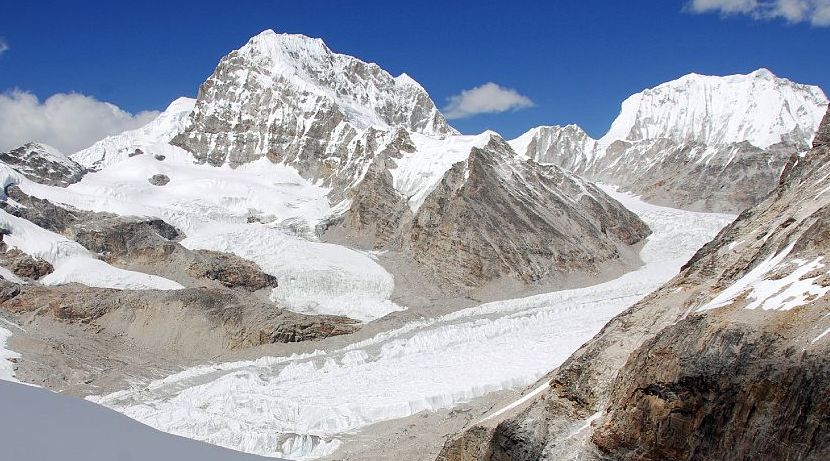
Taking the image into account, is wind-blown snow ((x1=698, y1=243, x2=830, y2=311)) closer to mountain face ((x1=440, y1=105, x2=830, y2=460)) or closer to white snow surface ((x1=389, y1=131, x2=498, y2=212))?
mountain face ((x1=440, y1=105, x2=830, y2=460))

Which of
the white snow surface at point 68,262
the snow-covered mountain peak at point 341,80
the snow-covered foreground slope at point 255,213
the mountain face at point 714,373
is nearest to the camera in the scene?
the mountain face at point 714,373

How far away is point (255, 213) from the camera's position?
3819 inches

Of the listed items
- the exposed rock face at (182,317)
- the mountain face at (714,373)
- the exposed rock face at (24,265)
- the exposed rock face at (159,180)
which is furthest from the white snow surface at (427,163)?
the mountain face at (714,373)

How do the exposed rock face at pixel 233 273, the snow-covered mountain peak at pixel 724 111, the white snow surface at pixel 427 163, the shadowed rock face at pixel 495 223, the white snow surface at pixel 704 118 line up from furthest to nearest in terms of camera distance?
the snow-covered mountain peak at pixel 724 111 < the white snow surface at pixel 704 118 < the white snow surface at pixel 427 163 < the shadowed rock face at pixel 495 223 < the exposed rock face at pixel 233 273

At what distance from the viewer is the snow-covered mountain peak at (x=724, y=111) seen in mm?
162750

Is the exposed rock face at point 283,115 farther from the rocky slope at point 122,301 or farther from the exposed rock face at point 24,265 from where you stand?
the exposed rock face at point 24,265

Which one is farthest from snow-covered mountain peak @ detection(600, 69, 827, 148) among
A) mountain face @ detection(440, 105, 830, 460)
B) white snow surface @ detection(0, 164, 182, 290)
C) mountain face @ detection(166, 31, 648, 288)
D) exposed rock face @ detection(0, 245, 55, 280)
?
mountain face @ detection(440, 105, 830, 460)

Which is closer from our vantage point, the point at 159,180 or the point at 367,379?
the point at 367,379

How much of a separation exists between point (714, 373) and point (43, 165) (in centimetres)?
10435

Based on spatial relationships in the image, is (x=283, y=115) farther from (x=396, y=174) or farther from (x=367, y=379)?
(x=367, y=379)

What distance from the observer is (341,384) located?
39062 millimetres

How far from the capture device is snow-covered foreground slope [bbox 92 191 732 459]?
32.2 m

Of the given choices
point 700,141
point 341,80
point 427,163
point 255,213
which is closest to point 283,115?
point 255,213

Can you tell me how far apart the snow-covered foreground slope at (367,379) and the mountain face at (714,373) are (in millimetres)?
14339
